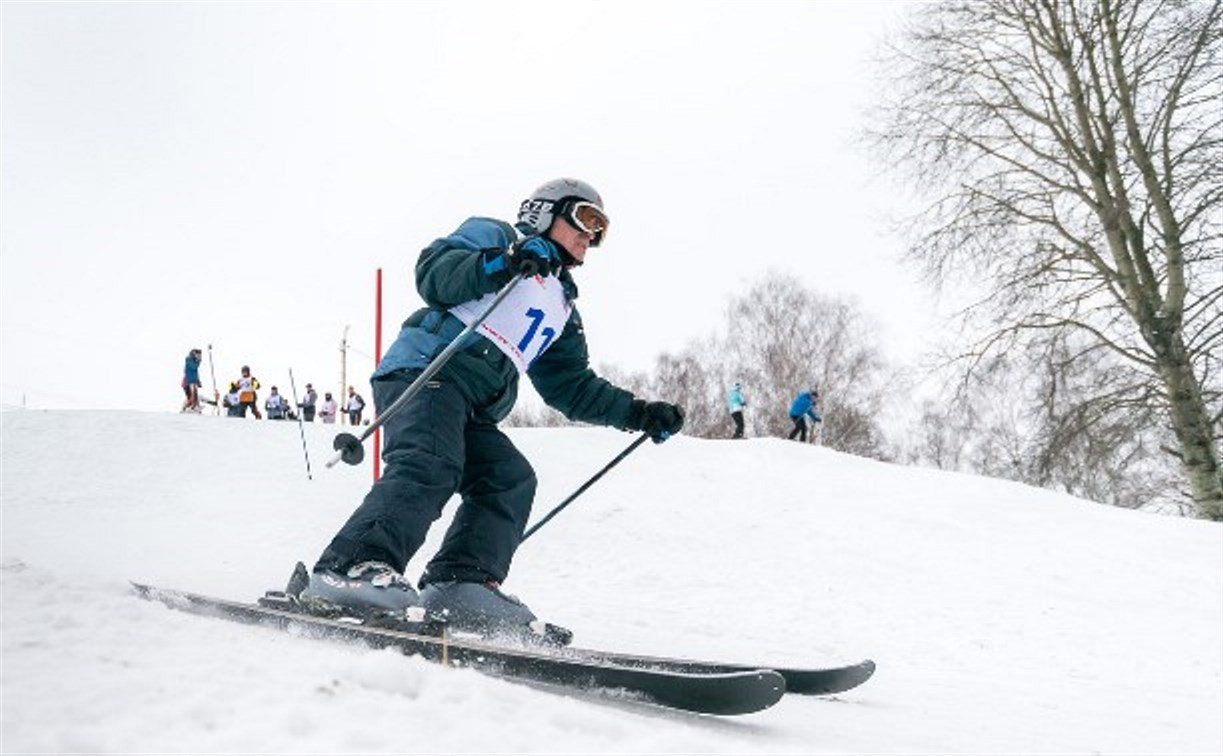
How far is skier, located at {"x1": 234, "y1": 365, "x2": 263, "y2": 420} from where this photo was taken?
712 inches

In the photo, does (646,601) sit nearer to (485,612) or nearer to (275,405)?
(485,612)

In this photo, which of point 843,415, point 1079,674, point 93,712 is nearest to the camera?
point 93,712

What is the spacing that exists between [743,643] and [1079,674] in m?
1.64

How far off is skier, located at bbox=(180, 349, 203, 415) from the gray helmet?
50.0 feet

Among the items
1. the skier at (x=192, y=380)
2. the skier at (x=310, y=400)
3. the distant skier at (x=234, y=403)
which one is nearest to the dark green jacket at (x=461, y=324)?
the skier at (x=192, y=380)

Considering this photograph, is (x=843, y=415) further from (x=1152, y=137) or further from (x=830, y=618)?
(x=830, y=618)

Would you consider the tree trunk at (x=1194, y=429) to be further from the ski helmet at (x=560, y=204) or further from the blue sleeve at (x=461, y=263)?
the blue sleeve at (x=461, y=263)

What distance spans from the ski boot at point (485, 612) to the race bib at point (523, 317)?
2.56 feet

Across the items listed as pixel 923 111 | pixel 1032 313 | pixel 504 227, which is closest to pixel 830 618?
pixel 504 227

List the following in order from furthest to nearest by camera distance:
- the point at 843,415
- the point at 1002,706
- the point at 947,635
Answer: the point at 843,415 → the point at 947,635 → the point at 1002,706

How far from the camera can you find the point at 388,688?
5.05 ft

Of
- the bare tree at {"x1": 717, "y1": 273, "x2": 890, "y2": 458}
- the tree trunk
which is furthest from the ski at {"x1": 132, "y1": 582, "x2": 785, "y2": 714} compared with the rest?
the bare tree at {"x1": 717, "y1": 273, "x2": 890, "y2": 458}

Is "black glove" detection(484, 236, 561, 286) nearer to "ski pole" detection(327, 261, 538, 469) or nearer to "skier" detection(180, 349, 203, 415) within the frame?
"ski pole" detection(327, 261, 538, 469)

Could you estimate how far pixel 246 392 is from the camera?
18.2 meters
